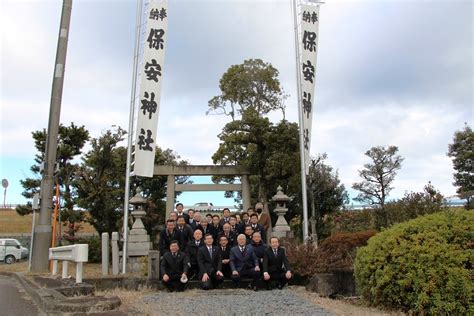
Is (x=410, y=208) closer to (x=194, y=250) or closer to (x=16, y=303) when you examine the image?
(x=194, y=250)

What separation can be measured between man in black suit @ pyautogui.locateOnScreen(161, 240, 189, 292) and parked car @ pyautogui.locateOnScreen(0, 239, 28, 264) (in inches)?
822

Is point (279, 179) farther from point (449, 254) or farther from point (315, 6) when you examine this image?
point (449, 254)

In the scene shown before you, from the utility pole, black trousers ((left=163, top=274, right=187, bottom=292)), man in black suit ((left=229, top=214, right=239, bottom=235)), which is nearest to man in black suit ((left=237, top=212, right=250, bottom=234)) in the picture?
man in black suit ((left=229, top=214, right=239, bottom=235))

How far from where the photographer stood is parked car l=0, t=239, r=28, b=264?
25.1m

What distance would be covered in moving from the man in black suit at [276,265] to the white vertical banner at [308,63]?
196 inches

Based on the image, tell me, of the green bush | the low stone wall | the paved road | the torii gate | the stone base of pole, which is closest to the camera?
the green bush

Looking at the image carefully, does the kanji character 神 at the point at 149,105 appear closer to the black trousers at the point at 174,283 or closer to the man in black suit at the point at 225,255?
the man in black suit at the point at 225,255

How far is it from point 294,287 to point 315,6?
847cm

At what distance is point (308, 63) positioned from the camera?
12648mm

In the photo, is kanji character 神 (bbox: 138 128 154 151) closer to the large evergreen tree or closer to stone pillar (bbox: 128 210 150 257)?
stone pillar (bbox: 128 210 150 257)

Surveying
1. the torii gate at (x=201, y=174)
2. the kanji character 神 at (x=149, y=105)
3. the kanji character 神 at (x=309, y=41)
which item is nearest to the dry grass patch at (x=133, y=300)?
the kanji character 神 at (x=149, y=105)

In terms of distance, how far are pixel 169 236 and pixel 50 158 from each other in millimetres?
5095

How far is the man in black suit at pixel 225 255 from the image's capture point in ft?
27.3

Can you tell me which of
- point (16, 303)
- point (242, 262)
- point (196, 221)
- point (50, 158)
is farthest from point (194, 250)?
point (50, 158)
